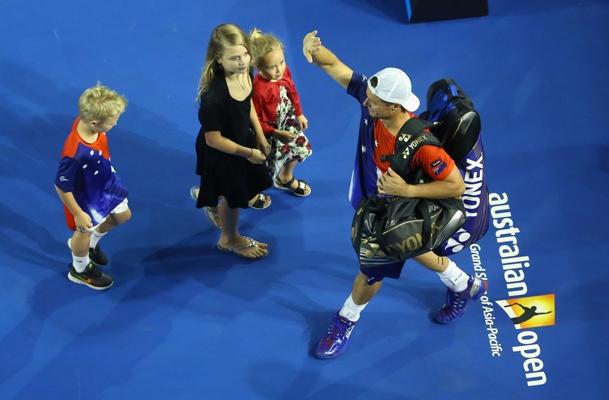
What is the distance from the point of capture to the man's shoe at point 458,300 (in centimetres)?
423

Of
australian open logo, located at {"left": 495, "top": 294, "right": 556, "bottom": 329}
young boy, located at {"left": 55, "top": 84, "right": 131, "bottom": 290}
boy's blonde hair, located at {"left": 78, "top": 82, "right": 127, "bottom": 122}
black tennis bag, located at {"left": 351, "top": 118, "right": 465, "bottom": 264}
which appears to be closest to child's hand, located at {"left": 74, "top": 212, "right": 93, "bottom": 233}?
young boy, located at {"left": 55, "top": 84, "right": 131, "bottom": 290}

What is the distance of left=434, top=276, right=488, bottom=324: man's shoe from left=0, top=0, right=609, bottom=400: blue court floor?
0.08 m

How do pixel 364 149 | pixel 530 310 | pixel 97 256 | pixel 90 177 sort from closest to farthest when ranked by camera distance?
1. pixel 364 149
2. pixel 90 177
3. pixel 530 310
4. pixel 97 256

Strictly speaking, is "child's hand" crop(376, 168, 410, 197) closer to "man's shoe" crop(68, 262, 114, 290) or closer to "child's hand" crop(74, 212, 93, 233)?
"child's hand" crop(74, 212, 93, 233)

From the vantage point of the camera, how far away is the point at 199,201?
169 inches

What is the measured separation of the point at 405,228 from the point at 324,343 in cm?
117

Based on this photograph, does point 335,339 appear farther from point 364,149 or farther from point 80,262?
point 80,262

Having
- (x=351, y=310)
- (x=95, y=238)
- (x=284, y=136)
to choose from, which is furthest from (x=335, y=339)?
(x=95, y=238)

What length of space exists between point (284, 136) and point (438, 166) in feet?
4.42

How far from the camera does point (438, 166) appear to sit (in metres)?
3.23

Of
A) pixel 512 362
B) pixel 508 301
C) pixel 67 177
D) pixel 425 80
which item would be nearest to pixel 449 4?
pixel 425 80

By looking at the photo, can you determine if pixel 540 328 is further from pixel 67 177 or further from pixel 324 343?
pixel 67 177

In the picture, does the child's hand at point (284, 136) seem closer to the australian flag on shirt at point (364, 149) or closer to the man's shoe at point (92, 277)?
the australian flag on shirt at point (364, 149)

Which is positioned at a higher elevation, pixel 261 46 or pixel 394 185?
pixel 261 46
